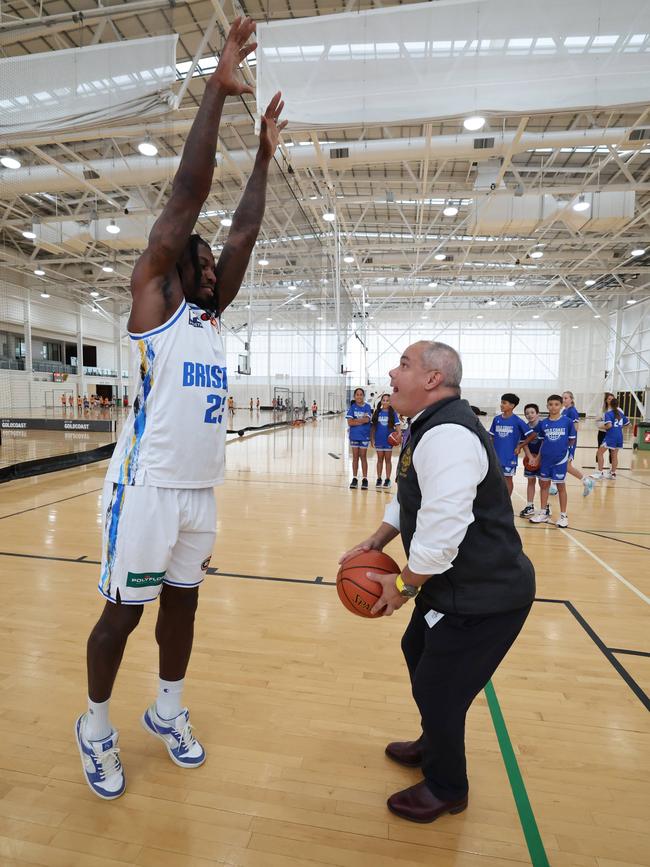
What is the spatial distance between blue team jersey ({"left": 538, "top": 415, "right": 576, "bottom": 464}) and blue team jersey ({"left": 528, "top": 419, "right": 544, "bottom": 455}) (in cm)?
3

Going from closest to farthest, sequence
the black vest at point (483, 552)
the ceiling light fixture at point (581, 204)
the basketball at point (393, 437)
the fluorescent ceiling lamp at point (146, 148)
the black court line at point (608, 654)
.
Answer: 1. the black vest at point (483, 552)
2. the black court line at point (608, 654)
3. the basketball at point (393, 437)
4. the fluorescent ceiling lamp at point (146, 148)
5. the ceiling light fixture at point (581, 204)

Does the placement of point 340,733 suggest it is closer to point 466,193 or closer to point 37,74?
point 37,74

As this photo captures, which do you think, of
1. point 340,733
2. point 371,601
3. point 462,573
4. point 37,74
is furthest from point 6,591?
point 37,74

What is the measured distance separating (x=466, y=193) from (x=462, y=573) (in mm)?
16433

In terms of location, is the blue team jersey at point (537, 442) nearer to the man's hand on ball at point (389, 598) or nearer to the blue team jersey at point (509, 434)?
the blue team jersey at point (509, 434)

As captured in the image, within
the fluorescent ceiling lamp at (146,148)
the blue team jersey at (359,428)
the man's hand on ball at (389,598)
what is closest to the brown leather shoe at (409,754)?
the man's hand on ball at (389,598)

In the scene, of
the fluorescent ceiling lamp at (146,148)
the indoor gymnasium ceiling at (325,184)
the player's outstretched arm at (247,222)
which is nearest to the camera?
the player's outstretched arm at (247,222)

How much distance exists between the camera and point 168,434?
1.60m

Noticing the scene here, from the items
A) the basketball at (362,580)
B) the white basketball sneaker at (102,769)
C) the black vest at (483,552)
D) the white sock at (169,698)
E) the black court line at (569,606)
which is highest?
the black vest at (483,552)

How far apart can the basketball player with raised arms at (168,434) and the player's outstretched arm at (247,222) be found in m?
0.11

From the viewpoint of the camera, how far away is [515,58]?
18.7ft

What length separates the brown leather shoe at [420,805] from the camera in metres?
1.71

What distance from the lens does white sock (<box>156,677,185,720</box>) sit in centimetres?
194

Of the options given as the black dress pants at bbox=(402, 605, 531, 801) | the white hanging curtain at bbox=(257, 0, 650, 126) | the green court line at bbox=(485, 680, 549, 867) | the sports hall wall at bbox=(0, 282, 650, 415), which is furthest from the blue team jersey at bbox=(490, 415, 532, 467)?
the sports hall wall at bbox=(0, 282, 650, 415)
